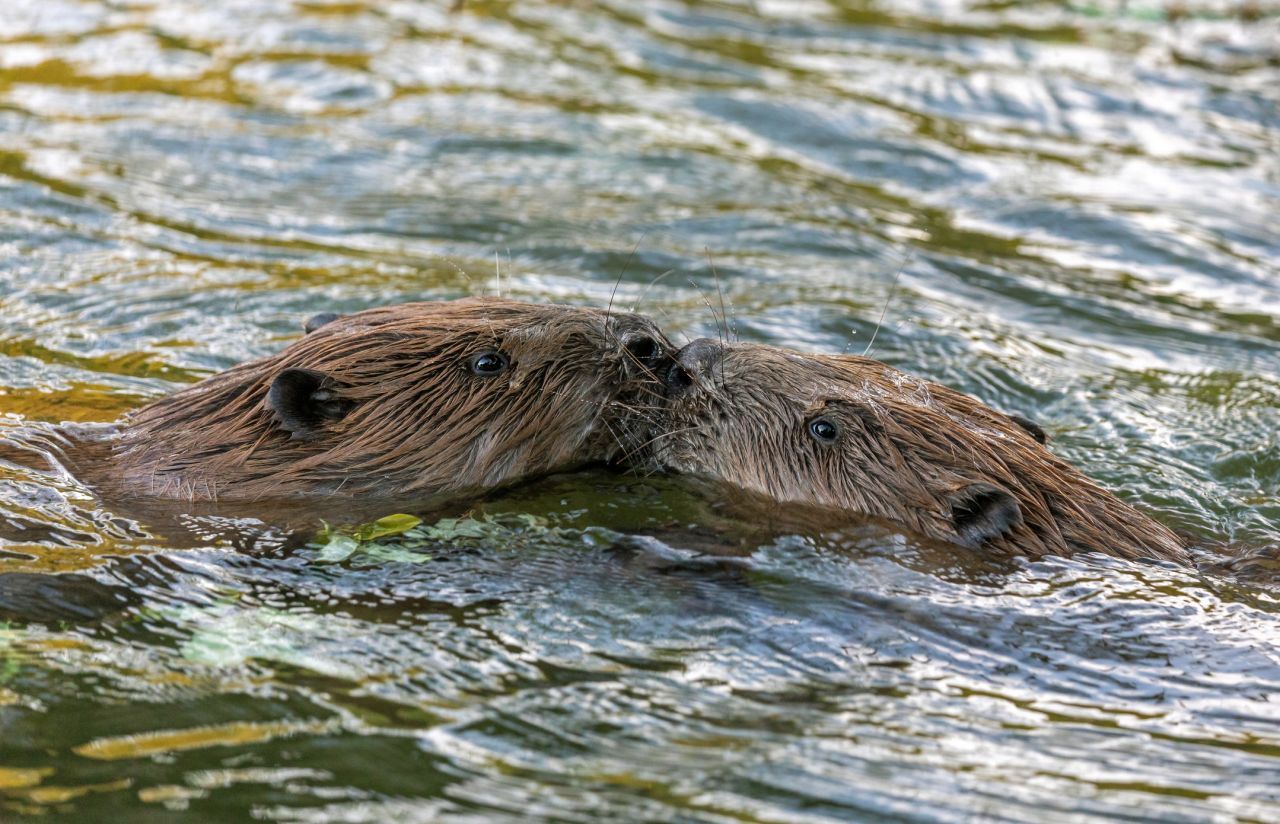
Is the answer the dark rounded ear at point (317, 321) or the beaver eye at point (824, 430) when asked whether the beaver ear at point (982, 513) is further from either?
the dark rounded ear at point (317, 321)

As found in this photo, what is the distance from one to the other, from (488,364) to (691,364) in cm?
71

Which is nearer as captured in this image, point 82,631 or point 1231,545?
point 82,631

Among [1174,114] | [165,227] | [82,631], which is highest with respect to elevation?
[1174,114]

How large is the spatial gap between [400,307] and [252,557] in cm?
113

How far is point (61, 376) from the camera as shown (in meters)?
6.72

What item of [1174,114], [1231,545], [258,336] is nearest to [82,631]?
[258,336]

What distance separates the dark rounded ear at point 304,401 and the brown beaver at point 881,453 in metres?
1.09

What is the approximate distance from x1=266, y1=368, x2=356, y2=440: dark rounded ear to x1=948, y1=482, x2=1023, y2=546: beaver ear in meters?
2.00

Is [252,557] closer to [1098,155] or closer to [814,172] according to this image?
[814,172]

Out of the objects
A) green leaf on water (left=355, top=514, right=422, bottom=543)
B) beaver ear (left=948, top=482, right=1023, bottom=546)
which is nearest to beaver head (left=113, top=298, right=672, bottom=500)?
green leaf on water (left=355, top=514, right=422, bottom=543)

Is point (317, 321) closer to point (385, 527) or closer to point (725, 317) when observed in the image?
point (385, 527)

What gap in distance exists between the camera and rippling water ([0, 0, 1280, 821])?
13.1 feet

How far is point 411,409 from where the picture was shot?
17.2 feet

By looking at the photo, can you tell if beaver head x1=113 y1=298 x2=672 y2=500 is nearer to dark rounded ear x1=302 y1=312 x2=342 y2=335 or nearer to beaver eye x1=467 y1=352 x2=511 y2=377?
beaver eye x1=467 y1=352 x2=511 y2=377
